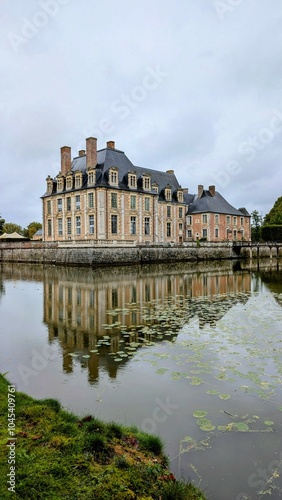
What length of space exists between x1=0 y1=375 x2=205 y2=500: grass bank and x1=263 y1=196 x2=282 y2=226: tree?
5466cm

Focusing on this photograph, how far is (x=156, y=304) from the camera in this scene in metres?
11.1

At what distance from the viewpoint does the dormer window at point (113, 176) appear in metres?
31.8

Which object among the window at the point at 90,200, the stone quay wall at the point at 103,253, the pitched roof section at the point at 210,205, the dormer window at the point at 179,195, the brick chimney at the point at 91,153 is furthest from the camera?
the pitched roof section at the point at 210,205

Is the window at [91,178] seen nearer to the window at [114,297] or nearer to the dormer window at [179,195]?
the dormer window at [179,195]

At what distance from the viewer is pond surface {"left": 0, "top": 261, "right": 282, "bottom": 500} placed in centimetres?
330

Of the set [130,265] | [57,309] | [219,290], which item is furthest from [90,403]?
[130,265]

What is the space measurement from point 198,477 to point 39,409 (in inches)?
71.1

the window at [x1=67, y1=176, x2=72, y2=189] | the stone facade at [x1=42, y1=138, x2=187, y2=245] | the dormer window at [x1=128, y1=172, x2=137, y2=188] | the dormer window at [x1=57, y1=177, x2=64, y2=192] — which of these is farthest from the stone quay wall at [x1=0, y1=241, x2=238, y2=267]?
the dormer window at [x1=128, y1=172, x2=137, y2=188]

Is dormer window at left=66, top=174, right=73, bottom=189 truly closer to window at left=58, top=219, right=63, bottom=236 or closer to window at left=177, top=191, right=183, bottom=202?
window at left=58, top=219, right=63, bottom=236

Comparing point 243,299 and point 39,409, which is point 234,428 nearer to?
point 39,409

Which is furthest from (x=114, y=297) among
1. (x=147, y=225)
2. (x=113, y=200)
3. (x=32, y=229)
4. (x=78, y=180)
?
(x=32, y=229)

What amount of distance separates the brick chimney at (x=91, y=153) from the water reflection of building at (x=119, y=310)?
18.0 m

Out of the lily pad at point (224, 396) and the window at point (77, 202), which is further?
the window at point (77, 202)

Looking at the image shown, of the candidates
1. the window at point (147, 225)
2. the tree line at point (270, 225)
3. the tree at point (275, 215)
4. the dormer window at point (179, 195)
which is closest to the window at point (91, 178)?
the window at point (147, 225)
